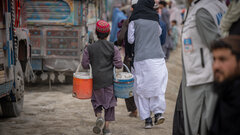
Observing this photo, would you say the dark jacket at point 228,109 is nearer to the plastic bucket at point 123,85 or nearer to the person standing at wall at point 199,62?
the person standing at wall at point 199,62

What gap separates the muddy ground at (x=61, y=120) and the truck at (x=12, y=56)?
266mm

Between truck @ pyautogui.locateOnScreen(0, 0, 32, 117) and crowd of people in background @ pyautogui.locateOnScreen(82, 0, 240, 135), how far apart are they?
1069 mm

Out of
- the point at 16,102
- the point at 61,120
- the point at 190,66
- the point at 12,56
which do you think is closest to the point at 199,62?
the point at 190,66

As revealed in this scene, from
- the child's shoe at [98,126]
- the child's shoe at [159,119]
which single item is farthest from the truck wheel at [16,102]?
the child's shoe at [159,119]

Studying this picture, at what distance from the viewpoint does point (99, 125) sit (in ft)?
16.1

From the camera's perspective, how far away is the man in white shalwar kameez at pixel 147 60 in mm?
5492

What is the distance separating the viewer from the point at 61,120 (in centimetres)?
602

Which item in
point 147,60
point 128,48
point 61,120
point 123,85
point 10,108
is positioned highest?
point 128,48

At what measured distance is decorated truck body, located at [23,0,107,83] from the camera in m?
8.51

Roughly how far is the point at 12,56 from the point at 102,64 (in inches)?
53.3

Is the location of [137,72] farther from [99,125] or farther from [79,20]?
[79,20]

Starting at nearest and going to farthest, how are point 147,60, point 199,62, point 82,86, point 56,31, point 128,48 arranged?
point 199,62, point 82,86, point 147,60, point 128,48, point 56,31

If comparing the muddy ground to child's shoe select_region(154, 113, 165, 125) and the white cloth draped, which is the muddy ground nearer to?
child's shoe select_region(154, 113, 165, 125)

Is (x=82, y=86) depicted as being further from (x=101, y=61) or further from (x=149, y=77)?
(x=149, y=77)
